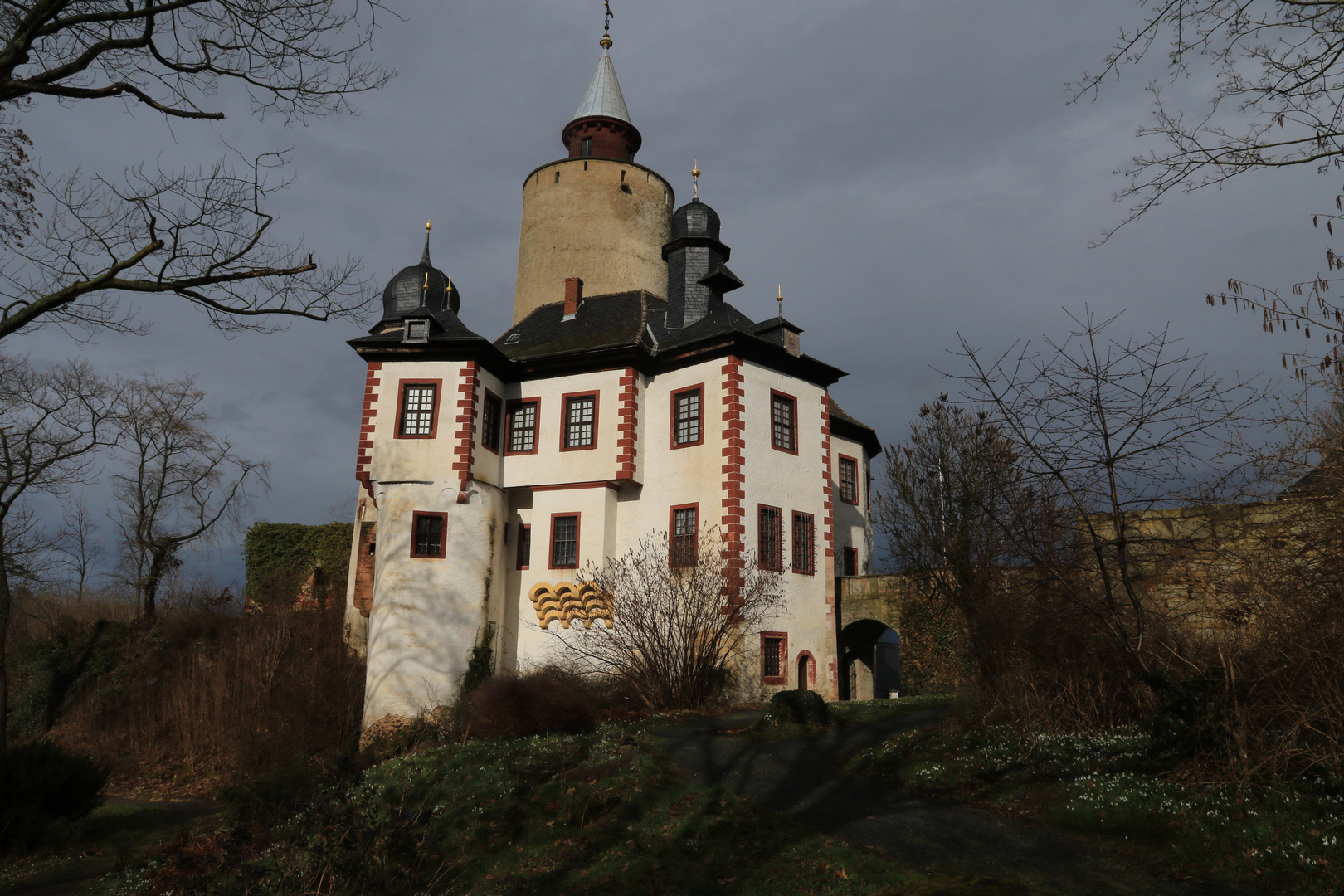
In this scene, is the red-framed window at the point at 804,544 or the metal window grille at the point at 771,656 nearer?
the metal window grille at the point at 771,656

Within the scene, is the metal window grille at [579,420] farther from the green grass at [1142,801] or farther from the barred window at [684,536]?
the green grass at [1142,801]

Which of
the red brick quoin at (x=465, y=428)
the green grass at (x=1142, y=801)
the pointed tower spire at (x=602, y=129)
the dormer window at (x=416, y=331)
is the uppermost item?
the pointed tower spire at (x=602, y=129)

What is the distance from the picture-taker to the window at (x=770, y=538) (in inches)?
888

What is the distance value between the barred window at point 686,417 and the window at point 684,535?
70.3 inches

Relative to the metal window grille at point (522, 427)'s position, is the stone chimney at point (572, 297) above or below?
above

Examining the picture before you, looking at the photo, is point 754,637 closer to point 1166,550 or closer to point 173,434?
point 1166,550

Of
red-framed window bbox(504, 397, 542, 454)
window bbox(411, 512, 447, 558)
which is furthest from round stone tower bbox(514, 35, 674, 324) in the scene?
window bbox(411, 512, 447, 558)

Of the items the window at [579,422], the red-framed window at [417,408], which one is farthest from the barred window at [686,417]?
the red-framed window at [417,408]

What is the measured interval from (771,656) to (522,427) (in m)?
9.15

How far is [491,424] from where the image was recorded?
25.2m

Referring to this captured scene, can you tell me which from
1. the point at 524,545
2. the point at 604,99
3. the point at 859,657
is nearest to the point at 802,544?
the point at 524,545

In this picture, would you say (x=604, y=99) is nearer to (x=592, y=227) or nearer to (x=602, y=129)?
(x=602, y=129)

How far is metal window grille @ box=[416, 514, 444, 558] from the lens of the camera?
2319cm

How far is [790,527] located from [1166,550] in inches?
501
